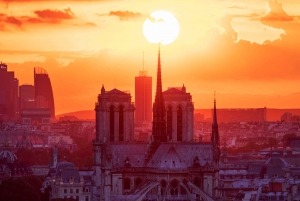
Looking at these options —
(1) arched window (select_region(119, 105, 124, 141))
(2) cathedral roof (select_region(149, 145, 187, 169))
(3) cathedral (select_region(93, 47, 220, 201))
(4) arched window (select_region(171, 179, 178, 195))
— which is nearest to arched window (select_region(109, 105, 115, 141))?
(3) cathedral (select_region(93, 47, 220, 201))

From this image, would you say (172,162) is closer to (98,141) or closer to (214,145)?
(214,145)

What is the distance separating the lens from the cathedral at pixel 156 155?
146875 mm

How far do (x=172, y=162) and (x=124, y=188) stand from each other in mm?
6739

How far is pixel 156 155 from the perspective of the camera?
150 m

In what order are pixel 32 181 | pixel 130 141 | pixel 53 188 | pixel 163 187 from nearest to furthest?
1. pixel 163 187
2. pixel 130 141
3. pixel 53 188
4. pixel 32 181

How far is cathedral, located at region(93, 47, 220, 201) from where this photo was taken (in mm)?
146875

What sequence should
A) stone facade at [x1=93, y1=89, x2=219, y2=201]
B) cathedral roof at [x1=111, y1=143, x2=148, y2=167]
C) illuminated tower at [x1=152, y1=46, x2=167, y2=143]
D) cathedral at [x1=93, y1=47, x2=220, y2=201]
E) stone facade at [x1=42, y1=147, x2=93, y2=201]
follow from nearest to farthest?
stone facade at [x1=93, y1=89, x2=219, y2=201] < cathedral at [x1=93, y1=47, x2=220, y2=201] < cathedral roof at [x1=111, y1=143, x2=148, y2=167] < illuminated tower at [x1=152, y1=46, x2=167, y2=143] < stone facade at [x1=42, y1=147, x2=93, y2=201]

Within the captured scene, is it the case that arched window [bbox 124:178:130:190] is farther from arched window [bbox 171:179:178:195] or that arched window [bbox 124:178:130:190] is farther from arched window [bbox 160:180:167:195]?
arched window [bbox 171:179:178:195]

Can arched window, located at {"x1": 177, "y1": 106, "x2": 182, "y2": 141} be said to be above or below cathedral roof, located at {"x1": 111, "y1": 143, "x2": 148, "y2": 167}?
above

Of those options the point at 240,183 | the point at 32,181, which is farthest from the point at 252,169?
the point at 32,181

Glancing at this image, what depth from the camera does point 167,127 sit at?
164 meters

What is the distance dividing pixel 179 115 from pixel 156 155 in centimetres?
1557

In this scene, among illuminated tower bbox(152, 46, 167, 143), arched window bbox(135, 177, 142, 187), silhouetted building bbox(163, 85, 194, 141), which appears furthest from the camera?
silhouetted building bbox(163, 85, 194, 141)

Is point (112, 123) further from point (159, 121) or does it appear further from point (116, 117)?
point (159, 121)
